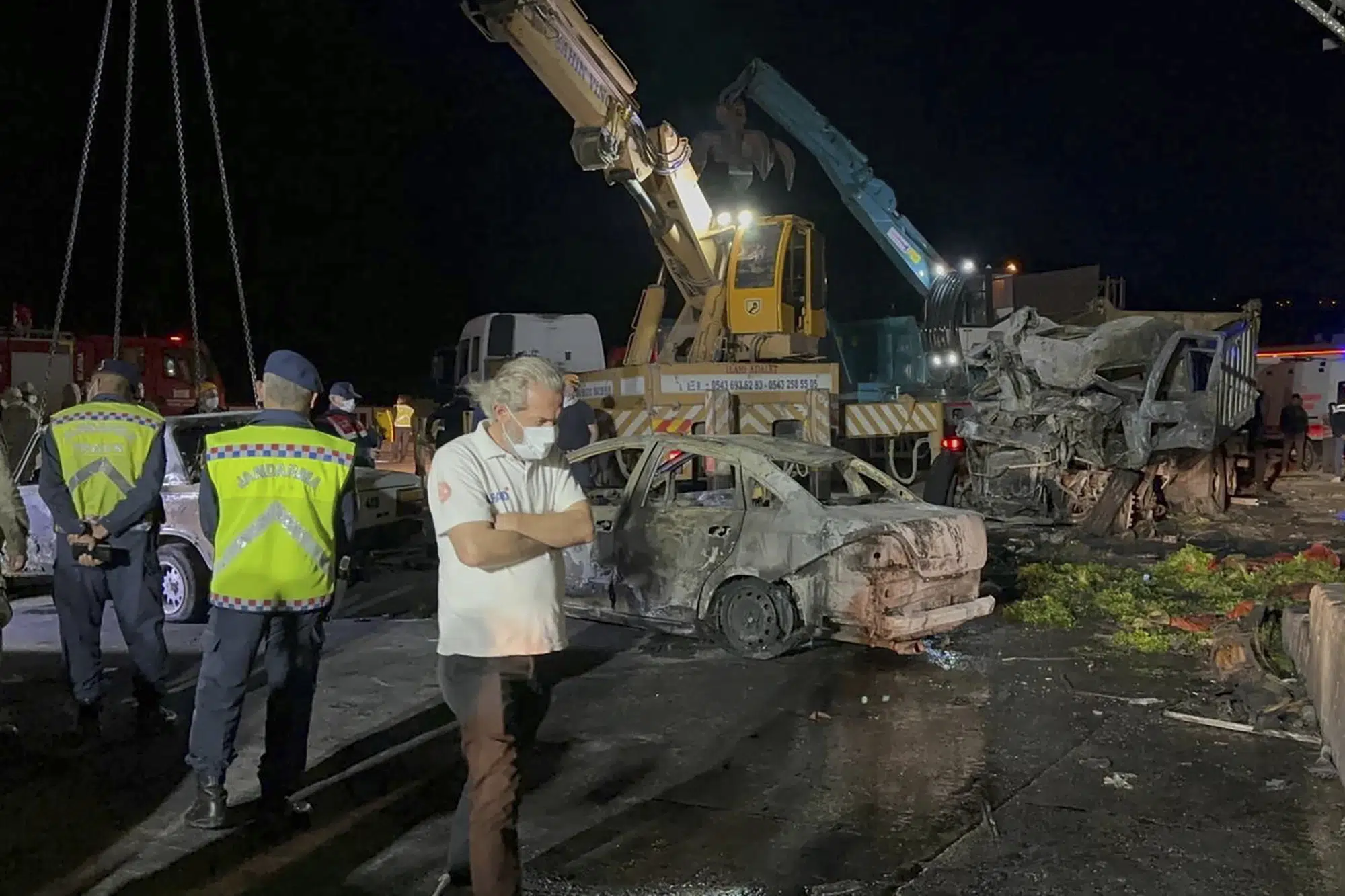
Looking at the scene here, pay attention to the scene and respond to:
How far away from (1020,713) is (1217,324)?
11468 millimetres

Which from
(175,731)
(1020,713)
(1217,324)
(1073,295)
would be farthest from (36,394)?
(1073,295)

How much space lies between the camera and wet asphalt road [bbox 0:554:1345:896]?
166 inches

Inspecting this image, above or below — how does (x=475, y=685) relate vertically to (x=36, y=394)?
below

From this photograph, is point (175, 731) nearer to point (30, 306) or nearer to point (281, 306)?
point (30, 306)

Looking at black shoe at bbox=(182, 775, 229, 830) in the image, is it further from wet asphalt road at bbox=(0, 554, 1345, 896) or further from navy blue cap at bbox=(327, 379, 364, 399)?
navy blue cap at bbox=(327, 379, 364, 399)

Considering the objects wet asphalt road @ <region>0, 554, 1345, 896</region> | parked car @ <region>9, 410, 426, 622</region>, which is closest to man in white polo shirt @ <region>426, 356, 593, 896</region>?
wet asphalt road @ <region>0, 554, 1345, 896</region>

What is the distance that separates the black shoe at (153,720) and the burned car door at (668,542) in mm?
2924

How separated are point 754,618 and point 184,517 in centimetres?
453

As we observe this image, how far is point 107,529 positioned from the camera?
571 cm

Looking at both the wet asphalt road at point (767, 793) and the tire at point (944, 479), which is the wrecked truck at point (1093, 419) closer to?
the tire at point (944, 479)

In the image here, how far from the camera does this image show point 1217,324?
620 inches

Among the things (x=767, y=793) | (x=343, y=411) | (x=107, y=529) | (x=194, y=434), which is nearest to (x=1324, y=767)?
(x=767, y=793)

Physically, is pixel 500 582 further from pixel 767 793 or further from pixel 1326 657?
pixel 1326 657

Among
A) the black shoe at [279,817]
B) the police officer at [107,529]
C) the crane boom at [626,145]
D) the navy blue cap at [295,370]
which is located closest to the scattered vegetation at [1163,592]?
the black shoe at [279,817]
